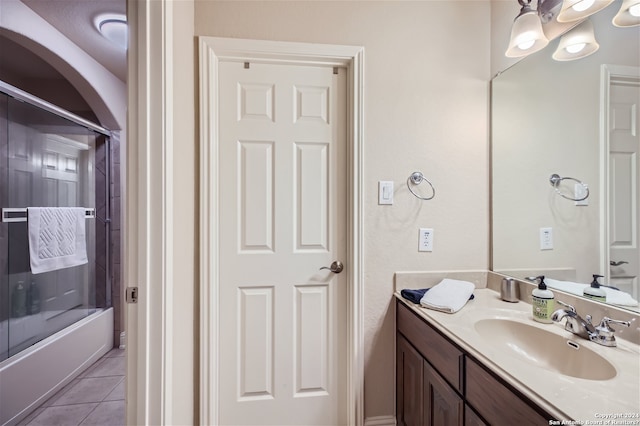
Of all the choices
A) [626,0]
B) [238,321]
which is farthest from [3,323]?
[626,0]

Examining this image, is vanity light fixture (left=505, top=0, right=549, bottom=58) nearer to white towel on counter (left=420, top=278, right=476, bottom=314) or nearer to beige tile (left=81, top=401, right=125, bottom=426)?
white towel on counter (left=420, top=278, right=476, bottom=314)

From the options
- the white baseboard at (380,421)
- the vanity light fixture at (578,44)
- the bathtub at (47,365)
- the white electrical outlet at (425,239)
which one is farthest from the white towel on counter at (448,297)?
the bathtub at (47,365)

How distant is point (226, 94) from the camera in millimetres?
1427

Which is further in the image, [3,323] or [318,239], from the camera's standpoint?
[3,323]

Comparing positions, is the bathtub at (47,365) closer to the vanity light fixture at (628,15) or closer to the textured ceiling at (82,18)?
the textured ceiling at (82,18)

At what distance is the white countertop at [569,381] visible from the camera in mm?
609

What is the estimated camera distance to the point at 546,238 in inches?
50.9

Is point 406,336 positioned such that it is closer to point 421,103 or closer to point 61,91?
point 421,103

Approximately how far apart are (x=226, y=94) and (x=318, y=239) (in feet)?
2.99

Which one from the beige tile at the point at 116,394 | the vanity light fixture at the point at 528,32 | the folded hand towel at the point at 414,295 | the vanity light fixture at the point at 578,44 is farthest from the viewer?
the beige tile at the point at 116,394

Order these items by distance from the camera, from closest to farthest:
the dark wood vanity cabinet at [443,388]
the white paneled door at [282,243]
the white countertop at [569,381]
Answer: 1. the white countertop at [569,381]
2. the dark wood vanity cabinet at [443,388]
3. the white paneled door at [282,243]

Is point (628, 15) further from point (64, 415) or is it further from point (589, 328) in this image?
point (64, 415)

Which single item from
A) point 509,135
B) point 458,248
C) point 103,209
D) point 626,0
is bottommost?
point 458,248

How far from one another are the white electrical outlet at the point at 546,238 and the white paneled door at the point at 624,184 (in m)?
0.27
